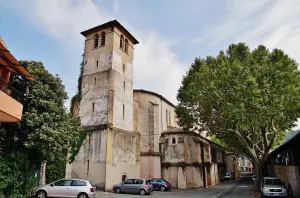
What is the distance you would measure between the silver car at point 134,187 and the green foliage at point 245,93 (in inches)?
332

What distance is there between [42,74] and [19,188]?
7307 mm

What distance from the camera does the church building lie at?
23828 millimetres

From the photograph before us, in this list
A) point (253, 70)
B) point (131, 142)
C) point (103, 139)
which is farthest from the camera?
point (131, 142)

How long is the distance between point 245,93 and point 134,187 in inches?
509

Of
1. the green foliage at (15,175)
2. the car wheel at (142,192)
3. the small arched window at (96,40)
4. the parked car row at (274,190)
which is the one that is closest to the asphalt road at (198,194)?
the car wheel at (142,192)

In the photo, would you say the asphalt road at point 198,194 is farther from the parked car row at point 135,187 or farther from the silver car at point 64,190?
the silver car at point 64,190

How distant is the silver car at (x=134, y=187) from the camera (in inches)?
855

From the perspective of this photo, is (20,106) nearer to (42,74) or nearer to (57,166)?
(42,74)

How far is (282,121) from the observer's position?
76.1 feet

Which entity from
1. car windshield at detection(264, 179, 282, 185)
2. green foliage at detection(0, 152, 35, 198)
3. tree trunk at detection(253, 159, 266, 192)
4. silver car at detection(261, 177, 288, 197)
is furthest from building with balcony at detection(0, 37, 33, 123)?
tree trunk at detection(253, 159, 266, 192)

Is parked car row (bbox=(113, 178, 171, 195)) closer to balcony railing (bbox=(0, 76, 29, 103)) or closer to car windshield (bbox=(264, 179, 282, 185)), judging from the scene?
car windshield (bbox=(264, 179, 282, 185))

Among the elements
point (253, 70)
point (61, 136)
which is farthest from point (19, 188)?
point (253, 70)

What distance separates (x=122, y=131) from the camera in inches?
1025

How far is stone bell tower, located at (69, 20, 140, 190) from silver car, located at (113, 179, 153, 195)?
1049mm
